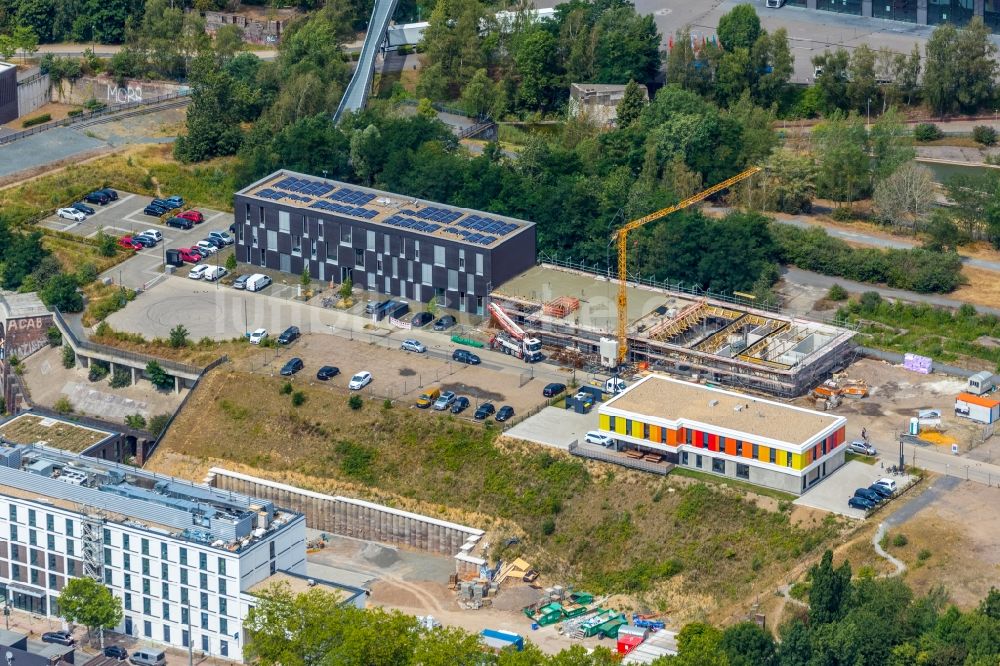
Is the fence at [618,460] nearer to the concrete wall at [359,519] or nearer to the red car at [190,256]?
the concrete wall at [359,519]

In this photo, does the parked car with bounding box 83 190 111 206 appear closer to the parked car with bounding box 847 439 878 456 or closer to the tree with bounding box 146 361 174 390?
the tree with bounding box 146 361 174 390

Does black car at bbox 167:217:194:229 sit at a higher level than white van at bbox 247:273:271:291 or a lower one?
higher

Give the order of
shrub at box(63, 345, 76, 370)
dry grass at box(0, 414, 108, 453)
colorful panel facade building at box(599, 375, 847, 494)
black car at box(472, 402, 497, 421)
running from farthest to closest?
shrub at box(63, 345, 76, 370) < dry grass at box(0, 414, 108, 453) < black car at box(472, 402, 497, 421) < colorful panel facade building at box(599, 375, 847, 494)

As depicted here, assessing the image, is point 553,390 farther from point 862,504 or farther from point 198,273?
point 198,273

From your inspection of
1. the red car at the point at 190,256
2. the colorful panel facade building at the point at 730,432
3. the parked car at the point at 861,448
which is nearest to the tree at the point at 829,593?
the colorful panel facade building at the point at 730,432

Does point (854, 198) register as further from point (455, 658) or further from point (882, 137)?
point (455, 658)

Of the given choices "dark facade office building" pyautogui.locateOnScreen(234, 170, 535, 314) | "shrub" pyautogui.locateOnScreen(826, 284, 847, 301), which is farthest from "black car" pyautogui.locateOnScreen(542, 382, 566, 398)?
"shrub" pyautogui.locateOnScreen(826, 284, 847, 301)
